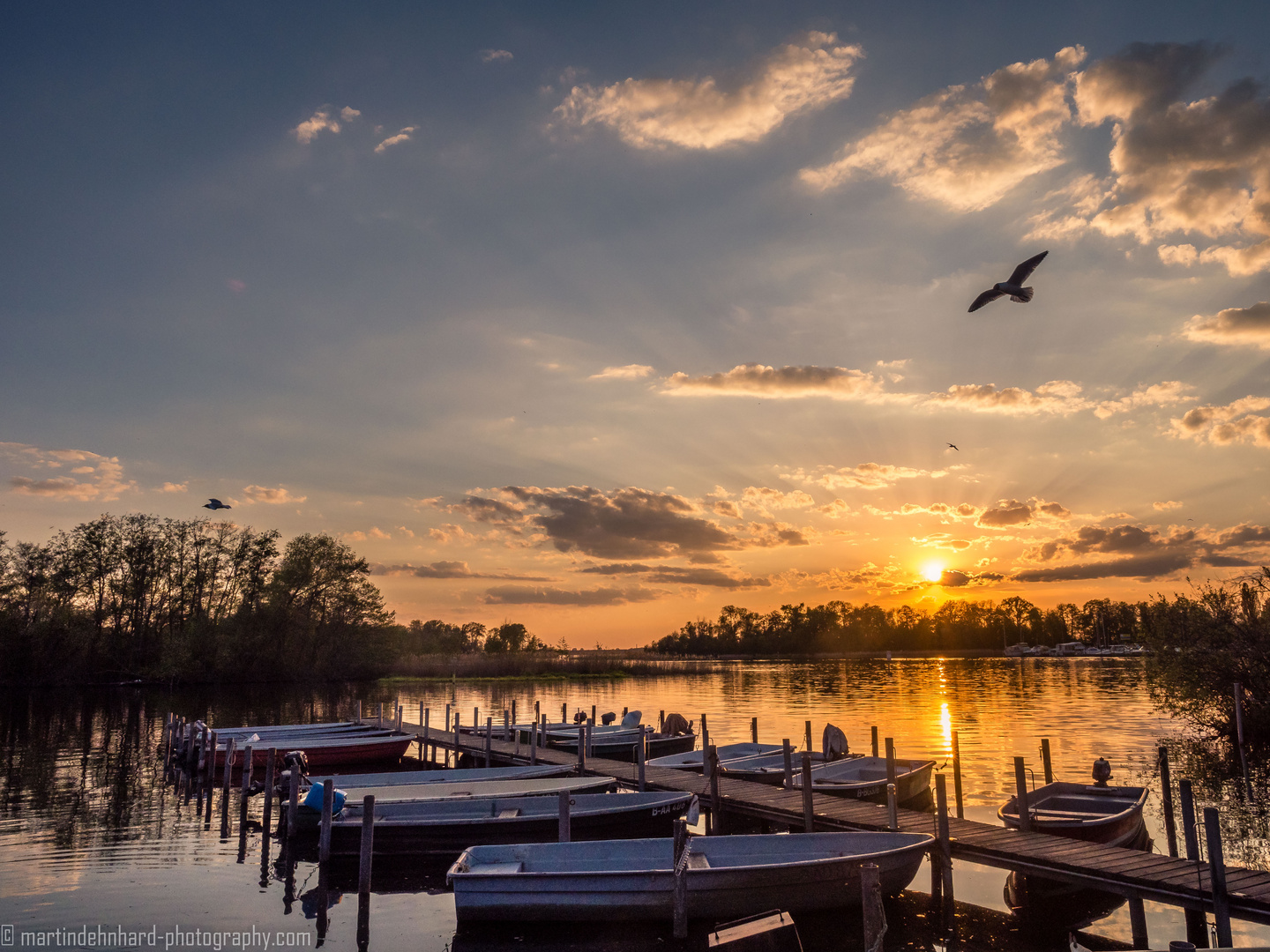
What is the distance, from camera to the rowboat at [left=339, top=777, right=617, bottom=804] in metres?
18.7

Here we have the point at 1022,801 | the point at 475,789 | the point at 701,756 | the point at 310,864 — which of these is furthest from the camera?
the point at 701,756

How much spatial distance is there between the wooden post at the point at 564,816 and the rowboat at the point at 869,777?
7079mm

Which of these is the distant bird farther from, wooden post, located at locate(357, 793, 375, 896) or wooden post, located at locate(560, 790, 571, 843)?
wooden post, located at locate(357, 793, 375, 896)

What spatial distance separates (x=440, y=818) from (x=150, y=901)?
5.54 metres

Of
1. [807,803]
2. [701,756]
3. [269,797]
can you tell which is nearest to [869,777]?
[701,756]

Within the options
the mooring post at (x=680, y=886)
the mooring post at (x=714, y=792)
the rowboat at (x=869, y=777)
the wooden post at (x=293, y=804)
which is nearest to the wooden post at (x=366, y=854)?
the mooring post at (x=680, y=886)

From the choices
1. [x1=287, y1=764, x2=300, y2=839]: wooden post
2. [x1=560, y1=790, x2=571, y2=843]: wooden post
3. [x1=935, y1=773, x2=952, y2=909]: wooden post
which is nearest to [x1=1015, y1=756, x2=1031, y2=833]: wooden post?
[x1=935, y1=773, x2=952, y2=909]: wooden post

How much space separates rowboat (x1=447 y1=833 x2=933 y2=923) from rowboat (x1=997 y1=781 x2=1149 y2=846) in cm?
361

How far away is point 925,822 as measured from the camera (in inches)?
603

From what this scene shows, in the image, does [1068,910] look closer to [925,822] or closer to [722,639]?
[925,822]

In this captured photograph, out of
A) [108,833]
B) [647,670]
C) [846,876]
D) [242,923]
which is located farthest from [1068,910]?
[647,670]

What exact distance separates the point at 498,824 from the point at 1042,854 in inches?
425

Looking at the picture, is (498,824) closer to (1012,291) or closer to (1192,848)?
(1192,848)

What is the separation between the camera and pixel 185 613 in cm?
8631
